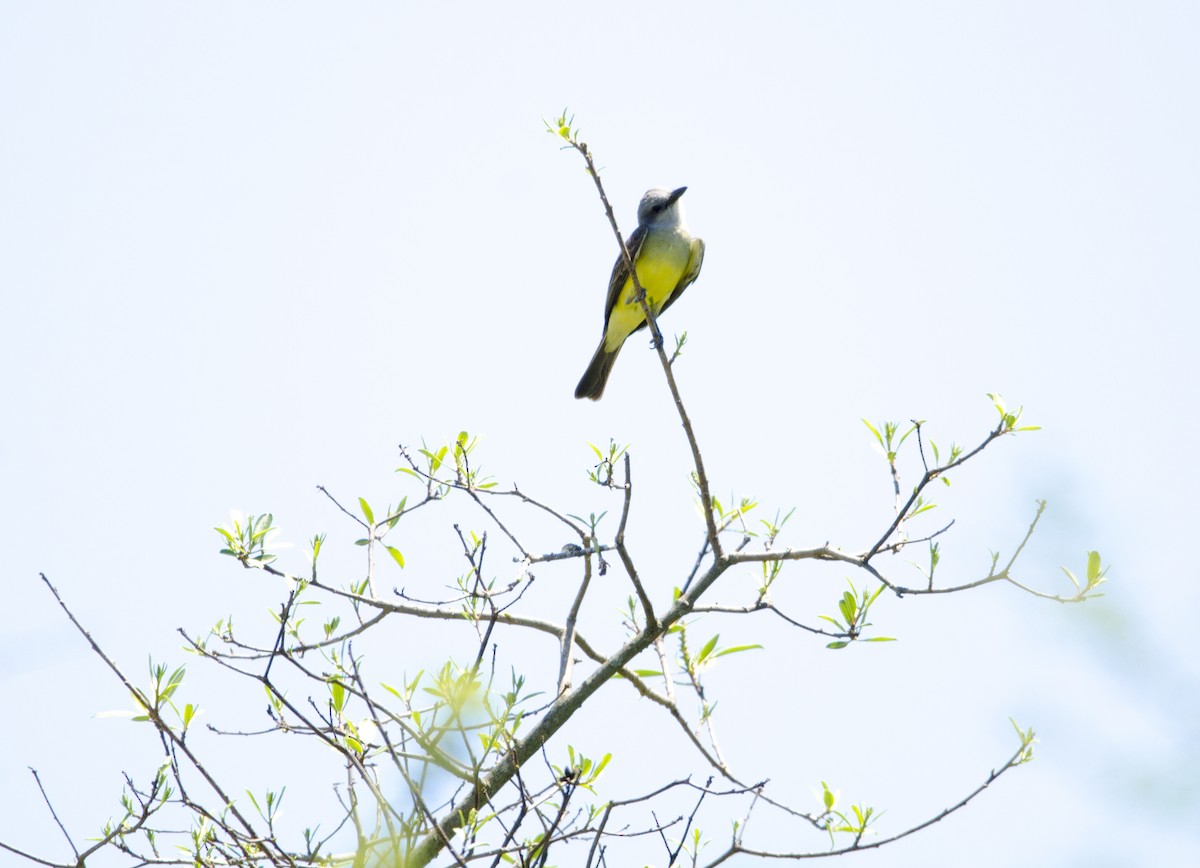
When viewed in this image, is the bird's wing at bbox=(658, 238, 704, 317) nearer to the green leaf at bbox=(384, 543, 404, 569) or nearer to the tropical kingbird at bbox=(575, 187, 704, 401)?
the tropical kingbird at bbox=(575, 187, 704, 401)

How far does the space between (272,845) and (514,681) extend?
88 cm

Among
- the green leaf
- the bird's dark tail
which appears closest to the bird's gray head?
the bird's dark tail

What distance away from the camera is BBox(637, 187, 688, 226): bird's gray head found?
30.7 feet

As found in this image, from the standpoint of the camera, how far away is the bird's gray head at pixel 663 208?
9.34 m

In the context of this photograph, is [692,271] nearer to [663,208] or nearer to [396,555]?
[663,208]

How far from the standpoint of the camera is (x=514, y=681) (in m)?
3.54

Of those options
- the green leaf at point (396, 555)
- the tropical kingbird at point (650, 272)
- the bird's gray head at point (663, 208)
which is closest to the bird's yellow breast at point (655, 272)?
the tropical kingbird at point (650, 272)

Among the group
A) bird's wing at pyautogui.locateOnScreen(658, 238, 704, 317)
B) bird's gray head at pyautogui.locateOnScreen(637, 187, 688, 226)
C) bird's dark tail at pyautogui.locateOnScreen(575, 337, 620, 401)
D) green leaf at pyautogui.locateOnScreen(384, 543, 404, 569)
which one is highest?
bird's gray head at pyautogui.locateOnScreen(637, 187, 688, 226)

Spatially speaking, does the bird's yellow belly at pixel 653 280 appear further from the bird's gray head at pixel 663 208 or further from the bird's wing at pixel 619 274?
the bird's gray head at pixel 663 208

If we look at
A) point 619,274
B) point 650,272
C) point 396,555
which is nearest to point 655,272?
point 650,272

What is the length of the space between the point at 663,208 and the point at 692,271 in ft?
1.87

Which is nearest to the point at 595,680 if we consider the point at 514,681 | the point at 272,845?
the point at 514,681

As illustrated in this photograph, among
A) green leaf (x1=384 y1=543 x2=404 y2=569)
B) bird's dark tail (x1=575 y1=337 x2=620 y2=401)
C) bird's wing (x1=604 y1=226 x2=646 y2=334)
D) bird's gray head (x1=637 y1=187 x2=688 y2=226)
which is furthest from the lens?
bird's dark tail (x1=575 y1=337 x2=620 y2=401)

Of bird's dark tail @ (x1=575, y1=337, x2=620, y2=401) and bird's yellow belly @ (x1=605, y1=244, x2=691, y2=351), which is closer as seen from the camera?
bird's yellow belly @ (x1=605, y1=244, x2=691, y2=351)
